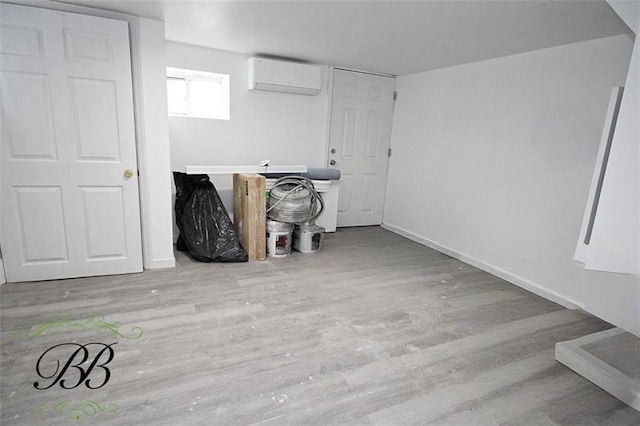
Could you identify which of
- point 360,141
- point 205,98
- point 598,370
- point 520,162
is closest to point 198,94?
point 205,98

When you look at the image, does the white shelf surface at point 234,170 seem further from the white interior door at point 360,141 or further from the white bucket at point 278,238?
the white interior door at point 360,141

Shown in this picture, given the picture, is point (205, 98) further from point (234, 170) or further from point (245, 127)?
point (234, 170)

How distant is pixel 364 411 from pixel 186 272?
7.14ft

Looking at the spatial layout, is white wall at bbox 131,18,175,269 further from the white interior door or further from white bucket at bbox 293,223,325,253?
the white interior door

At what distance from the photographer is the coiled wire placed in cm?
383

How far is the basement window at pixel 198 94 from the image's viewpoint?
3922 millimetres

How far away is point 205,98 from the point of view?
4.11 m

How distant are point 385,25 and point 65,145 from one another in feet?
8.91

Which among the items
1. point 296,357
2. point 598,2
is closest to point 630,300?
point 598,2

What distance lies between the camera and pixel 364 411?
5.80ft

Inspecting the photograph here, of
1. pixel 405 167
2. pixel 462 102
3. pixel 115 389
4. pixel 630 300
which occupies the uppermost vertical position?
pixel 462 102

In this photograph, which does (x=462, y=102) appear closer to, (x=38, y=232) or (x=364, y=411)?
(x=364, y=411)

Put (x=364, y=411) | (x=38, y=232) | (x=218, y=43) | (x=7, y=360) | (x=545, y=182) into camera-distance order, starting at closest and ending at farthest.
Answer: (x=364, y=411)
(x=7, y=360)
(x=38, y=232)
(x=545, y=182)
(x=218, y=43)

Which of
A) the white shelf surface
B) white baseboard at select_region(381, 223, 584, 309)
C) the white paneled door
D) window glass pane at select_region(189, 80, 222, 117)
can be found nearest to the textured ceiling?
the white paneled door
